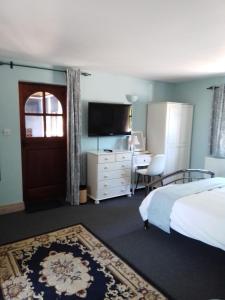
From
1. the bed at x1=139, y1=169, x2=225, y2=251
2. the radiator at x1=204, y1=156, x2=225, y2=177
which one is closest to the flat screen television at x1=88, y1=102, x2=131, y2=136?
the radiator at x1=204, y1=156, x2=225, y2=177

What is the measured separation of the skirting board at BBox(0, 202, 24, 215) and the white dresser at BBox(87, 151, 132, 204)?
121 cm

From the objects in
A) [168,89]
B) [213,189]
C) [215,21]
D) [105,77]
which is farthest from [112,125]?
[215,21]

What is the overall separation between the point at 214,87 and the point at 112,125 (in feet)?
7.12

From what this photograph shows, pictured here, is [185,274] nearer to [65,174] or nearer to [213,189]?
[213,189]

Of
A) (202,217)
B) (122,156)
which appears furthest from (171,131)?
(202,217)

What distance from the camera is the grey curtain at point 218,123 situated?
4.48m

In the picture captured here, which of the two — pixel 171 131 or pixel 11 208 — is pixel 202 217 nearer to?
pixel 171 131

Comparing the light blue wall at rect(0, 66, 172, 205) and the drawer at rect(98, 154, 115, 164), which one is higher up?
the light blue wall at rect(0, 66, 172, 205)

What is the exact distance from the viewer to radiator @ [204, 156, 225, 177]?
4.36 metres

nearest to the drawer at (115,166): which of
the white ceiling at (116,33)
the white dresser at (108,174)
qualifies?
the white dresser at (108,174)

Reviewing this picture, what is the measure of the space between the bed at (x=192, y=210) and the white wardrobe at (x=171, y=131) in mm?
1739

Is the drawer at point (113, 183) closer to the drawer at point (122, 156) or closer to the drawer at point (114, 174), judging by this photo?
the drawer at point (114, 174)

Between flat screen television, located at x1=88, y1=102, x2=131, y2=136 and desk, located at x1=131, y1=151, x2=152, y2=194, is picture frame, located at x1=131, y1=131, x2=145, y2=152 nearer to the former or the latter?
desk, located at x1=131, y1=151, x2=152, y2=194

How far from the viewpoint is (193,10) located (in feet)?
6.05
